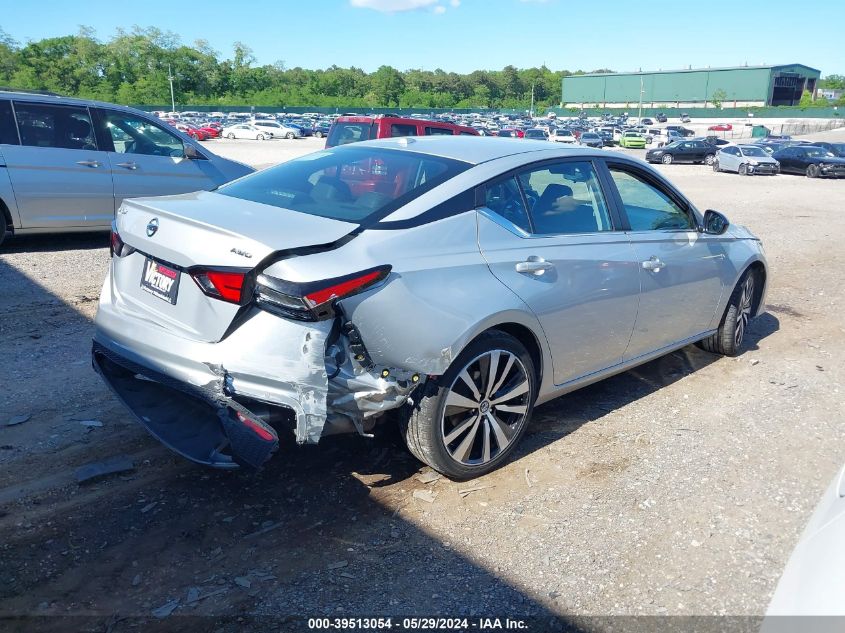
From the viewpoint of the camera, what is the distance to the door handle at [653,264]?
14.8 feet

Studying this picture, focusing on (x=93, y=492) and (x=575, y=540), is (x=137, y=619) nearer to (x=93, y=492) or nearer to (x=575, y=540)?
(x=93, y=492)

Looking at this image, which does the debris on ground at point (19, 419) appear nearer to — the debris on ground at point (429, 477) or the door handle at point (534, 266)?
the debris on ground at point (429, 477)

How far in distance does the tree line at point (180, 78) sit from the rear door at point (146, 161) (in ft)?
291

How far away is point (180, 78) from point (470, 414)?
124255 millimetres

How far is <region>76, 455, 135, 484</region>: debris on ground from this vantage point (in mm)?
3562

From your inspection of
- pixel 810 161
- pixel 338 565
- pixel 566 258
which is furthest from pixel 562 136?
pixel 338 565

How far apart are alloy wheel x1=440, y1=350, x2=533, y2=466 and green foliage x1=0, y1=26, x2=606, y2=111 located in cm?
9600

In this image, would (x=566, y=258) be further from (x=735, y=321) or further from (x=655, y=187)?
(x=735, y=321)

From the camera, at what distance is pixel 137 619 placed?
2.68 m

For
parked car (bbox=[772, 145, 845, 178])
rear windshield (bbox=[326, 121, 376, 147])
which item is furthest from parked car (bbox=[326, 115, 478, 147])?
parked car (bbox=[772, 145, 845, 178])

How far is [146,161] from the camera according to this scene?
922cm

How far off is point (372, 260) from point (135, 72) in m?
128

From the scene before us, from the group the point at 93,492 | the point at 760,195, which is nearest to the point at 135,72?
the point at 760,195

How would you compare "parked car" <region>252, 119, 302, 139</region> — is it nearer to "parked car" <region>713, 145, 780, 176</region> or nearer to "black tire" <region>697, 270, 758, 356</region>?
"parked car" <region>713, 145, 780, 176</region>
